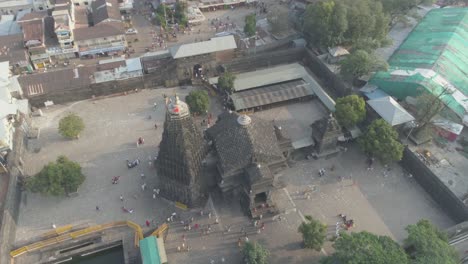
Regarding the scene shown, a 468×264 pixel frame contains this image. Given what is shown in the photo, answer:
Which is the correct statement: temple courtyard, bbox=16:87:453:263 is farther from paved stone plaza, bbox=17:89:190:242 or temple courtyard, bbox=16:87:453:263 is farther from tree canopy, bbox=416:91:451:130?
tree canopy, bbox=416:91:451:130

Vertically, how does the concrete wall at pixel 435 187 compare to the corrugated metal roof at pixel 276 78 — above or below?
below

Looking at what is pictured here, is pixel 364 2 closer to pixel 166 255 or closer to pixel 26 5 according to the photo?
pixel 166 255

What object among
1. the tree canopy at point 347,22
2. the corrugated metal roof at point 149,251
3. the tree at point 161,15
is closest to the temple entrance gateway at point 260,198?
the corrugated metal roof at point 149,251

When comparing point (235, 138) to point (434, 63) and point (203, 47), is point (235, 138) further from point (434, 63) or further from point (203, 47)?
point (434, 63)

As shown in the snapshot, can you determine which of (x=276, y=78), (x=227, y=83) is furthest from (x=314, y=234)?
(x=276, y=78)

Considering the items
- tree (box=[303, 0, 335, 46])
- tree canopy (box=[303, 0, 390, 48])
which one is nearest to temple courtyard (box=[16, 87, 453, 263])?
tree (box=[303, 0, 335, 46])

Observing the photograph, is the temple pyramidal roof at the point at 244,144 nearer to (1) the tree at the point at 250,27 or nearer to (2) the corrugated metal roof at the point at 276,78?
(2) the corrugated metal roof at the point at 276,78

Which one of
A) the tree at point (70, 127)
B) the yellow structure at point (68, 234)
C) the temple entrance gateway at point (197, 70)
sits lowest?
the yellow structure at point (68, 234)

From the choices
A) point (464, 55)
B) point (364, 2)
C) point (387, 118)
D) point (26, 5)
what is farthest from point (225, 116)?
point (26, 5)
